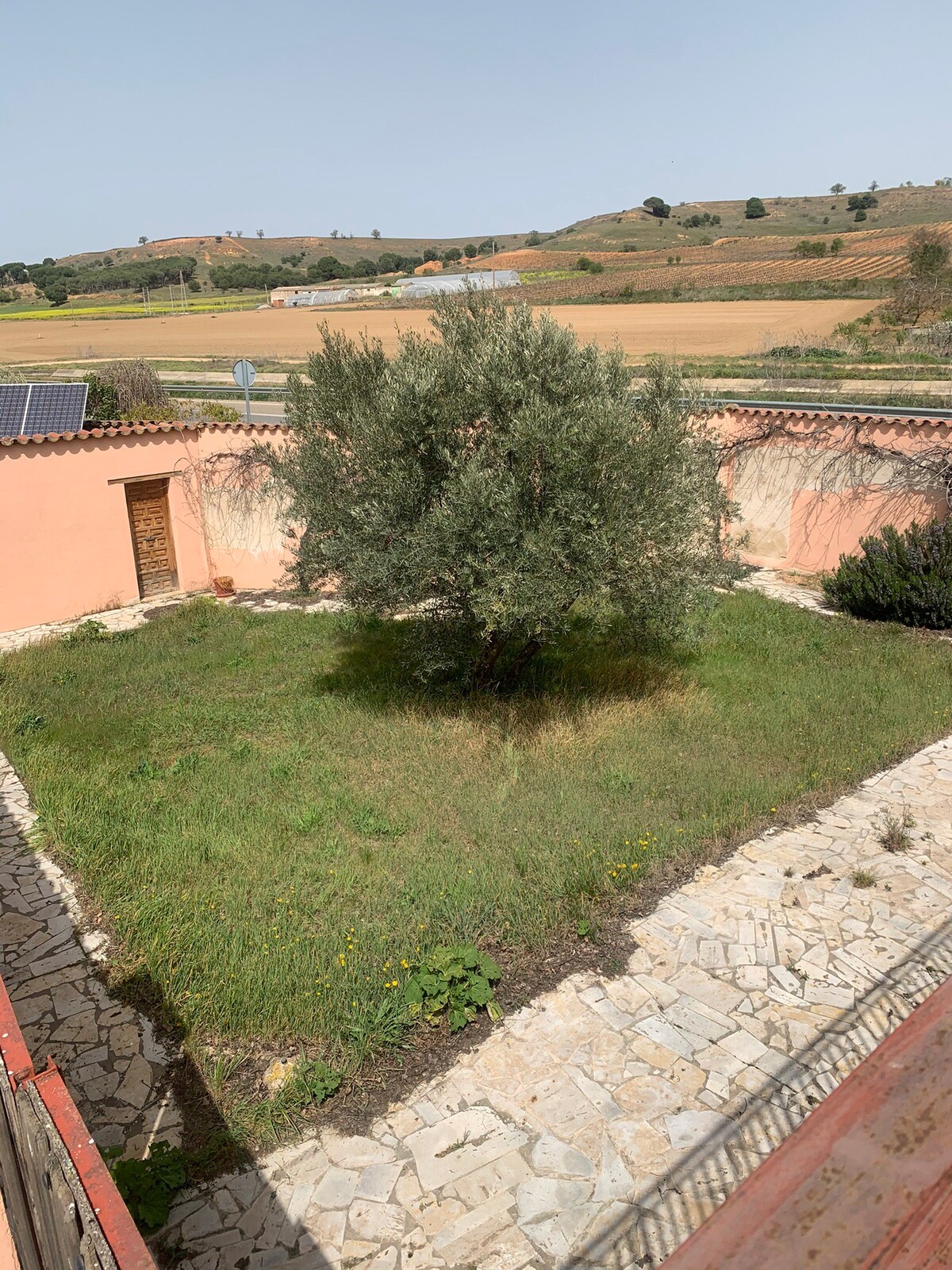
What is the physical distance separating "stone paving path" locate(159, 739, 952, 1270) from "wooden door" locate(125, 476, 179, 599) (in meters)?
12.3

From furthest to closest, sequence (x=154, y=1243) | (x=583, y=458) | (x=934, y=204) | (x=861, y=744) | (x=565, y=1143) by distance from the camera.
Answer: (x=934, y=204) → (x=861, y=744) → (x=583, y=458) → (x=565, y=1143) → (x=154, y=1243)

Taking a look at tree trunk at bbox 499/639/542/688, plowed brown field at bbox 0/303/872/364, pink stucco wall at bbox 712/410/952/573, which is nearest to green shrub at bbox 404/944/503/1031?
tree trunk at bbox 499/639/542/688

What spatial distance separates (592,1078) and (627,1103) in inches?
9.6

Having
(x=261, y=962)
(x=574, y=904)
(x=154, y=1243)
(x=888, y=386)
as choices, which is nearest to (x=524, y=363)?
(x=574, y=904)

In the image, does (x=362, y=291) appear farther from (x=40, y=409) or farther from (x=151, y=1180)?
(x=151, y=1180)

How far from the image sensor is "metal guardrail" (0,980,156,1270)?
1.59m

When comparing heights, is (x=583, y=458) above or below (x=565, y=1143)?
above

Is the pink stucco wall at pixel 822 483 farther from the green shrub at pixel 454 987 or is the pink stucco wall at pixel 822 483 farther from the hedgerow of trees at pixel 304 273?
the hedgerow of trees at pixel 304 273

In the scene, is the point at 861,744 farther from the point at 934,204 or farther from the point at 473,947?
the point at 934,204

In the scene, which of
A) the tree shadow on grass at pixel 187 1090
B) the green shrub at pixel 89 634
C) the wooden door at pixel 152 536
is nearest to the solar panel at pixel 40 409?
the wooden door at pixel 152 536

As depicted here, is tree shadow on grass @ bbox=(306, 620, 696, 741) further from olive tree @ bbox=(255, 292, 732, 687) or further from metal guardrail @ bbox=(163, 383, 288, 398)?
metal guardrail @ bbox=(163, 383, 288, 398)

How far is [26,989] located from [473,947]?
9.87 ft

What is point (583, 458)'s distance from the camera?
784cm

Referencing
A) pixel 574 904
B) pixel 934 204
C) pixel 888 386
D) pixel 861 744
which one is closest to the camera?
pixel 574 904
